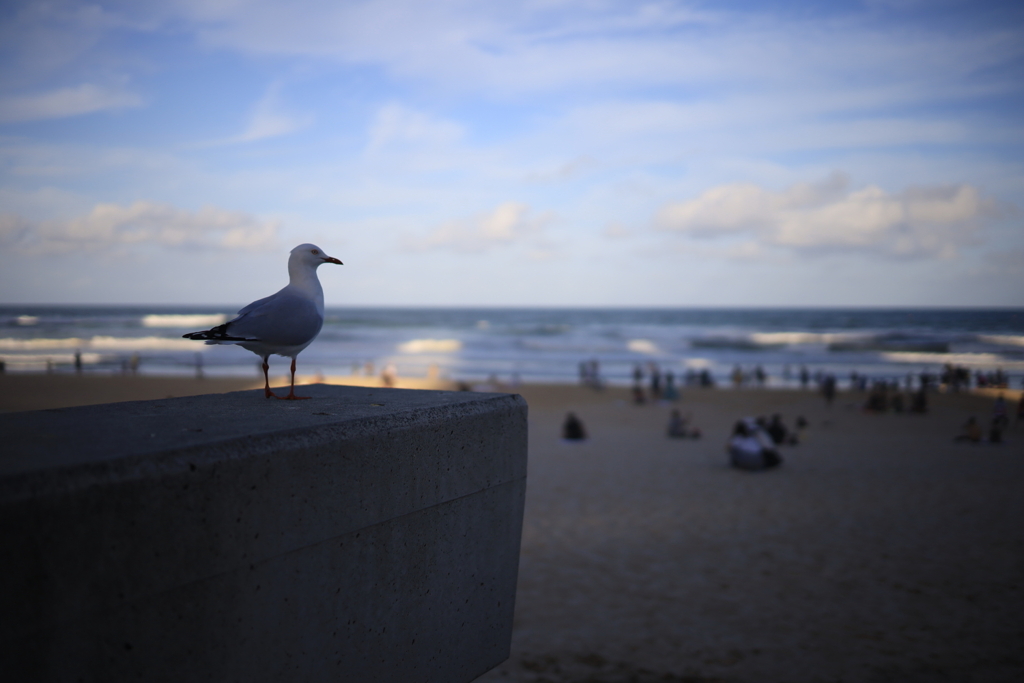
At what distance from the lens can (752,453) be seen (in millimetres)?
11086

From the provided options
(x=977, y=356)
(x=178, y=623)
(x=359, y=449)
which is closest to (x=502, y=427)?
(x=359, y=449)

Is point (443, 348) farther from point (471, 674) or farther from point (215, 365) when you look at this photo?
point (471, 674)

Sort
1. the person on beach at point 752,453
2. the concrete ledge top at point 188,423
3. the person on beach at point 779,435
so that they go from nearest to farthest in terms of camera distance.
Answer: the concrete ledge top at point 188,423
the person on beach at point 752,453
the person on beach at point 779,435

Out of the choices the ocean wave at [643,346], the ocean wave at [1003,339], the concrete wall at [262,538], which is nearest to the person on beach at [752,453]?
the concrete wall at [262,538]

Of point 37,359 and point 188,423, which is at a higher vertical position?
point 188,423

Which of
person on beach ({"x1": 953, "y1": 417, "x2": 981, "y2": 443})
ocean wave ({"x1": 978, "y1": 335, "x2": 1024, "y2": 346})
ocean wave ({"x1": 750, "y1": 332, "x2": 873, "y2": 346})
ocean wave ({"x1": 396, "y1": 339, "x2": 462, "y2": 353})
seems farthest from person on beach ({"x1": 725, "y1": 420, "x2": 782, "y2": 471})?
ocean wave ({"x1": 978, "y1": 335, "x2": 1024, "y2": 346})

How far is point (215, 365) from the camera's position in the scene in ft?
97.6

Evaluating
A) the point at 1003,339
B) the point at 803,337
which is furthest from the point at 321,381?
the point at 1003,339

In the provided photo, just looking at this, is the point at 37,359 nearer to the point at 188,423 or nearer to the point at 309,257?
the point at 309,257

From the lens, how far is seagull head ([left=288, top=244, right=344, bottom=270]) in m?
2.92

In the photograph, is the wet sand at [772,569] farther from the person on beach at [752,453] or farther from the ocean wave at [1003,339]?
the ocean wave at [1003,339]

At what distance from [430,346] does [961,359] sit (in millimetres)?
30225

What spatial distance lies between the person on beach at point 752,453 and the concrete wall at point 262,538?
31.1 ft

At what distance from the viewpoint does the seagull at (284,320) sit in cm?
262
